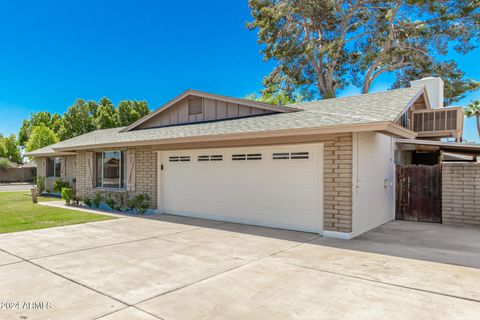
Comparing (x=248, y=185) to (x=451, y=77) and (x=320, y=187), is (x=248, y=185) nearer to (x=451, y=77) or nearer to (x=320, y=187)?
(x=320, y=187)

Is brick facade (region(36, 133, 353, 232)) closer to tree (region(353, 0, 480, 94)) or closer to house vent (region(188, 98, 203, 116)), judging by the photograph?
house vent (region(188, 98, 203, 116))

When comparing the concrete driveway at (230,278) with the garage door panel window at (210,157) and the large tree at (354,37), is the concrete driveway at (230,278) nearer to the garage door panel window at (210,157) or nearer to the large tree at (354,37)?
the garage door panel window at (210,157)

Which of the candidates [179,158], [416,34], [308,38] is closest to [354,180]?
[179,158]

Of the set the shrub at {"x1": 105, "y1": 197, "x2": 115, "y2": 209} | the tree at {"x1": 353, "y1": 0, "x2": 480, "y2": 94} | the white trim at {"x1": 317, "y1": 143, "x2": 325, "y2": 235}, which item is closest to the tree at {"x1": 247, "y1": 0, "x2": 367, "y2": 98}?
the tree at {"x1": 353, "y1": 0, "x2": 480, "y2": 94}

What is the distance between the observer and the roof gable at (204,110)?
1008 centimetres

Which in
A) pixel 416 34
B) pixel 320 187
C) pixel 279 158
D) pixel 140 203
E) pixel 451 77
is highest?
pixel 416 34

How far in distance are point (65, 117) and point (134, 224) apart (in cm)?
4068

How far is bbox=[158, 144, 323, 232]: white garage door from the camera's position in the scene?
24.7 feet

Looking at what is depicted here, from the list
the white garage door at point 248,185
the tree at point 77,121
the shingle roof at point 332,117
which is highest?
the tree at point 77,121

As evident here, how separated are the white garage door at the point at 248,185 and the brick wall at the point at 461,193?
415cm

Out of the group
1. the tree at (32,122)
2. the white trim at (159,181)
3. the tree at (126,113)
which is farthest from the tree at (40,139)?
the white trim at (159,181)

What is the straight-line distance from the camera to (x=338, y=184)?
6.98 metres

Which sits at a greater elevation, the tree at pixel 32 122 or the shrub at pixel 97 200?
the tree at pixel 32 122

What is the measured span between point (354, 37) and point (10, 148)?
164ft
